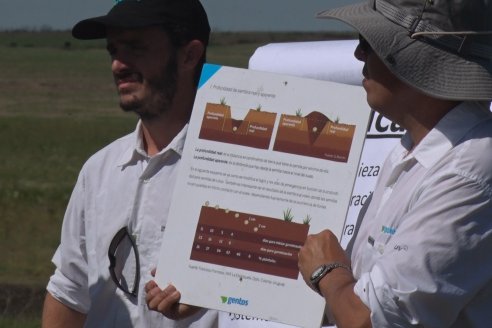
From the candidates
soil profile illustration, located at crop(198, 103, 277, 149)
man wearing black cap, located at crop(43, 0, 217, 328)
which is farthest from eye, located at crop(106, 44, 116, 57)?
soil profile illustration, located at crop(198, 103, 277, 149)

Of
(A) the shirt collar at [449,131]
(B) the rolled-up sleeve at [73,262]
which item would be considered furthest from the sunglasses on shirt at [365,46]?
(B) the rolled-up sleeve at [73,262]

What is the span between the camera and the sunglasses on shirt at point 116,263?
3996mm

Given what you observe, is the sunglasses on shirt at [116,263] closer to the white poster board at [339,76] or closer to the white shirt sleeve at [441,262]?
the white poster board at [339,76]

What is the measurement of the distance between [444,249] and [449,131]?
0.31 meters

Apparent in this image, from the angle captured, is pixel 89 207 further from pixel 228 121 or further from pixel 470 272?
pixel 470 272

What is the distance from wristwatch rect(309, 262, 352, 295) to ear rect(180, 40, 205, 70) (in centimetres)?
130

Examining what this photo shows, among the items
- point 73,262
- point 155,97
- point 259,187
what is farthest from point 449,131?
point 73,262

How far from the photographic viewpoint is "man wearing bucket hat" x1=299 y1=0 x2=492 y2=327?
2.81 meters

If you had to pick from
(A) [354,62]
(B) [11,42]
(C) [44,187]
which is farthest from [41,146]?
(B) [11,42]

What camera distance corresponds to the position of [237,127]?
138 inches

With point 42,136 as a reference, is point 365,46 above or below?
above

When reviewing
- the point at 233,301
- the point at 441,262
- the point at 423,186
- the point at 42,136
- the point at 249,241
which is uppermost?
the point at 423,186

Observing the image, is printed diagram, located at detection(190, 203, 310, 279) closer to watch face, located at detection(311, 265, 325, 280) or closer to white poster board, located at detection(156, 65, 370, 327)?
white poster board, located at detection(156, 65, 370, 327)

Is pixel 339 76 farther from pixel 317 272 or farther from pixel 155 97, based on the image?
pixel 317 272
